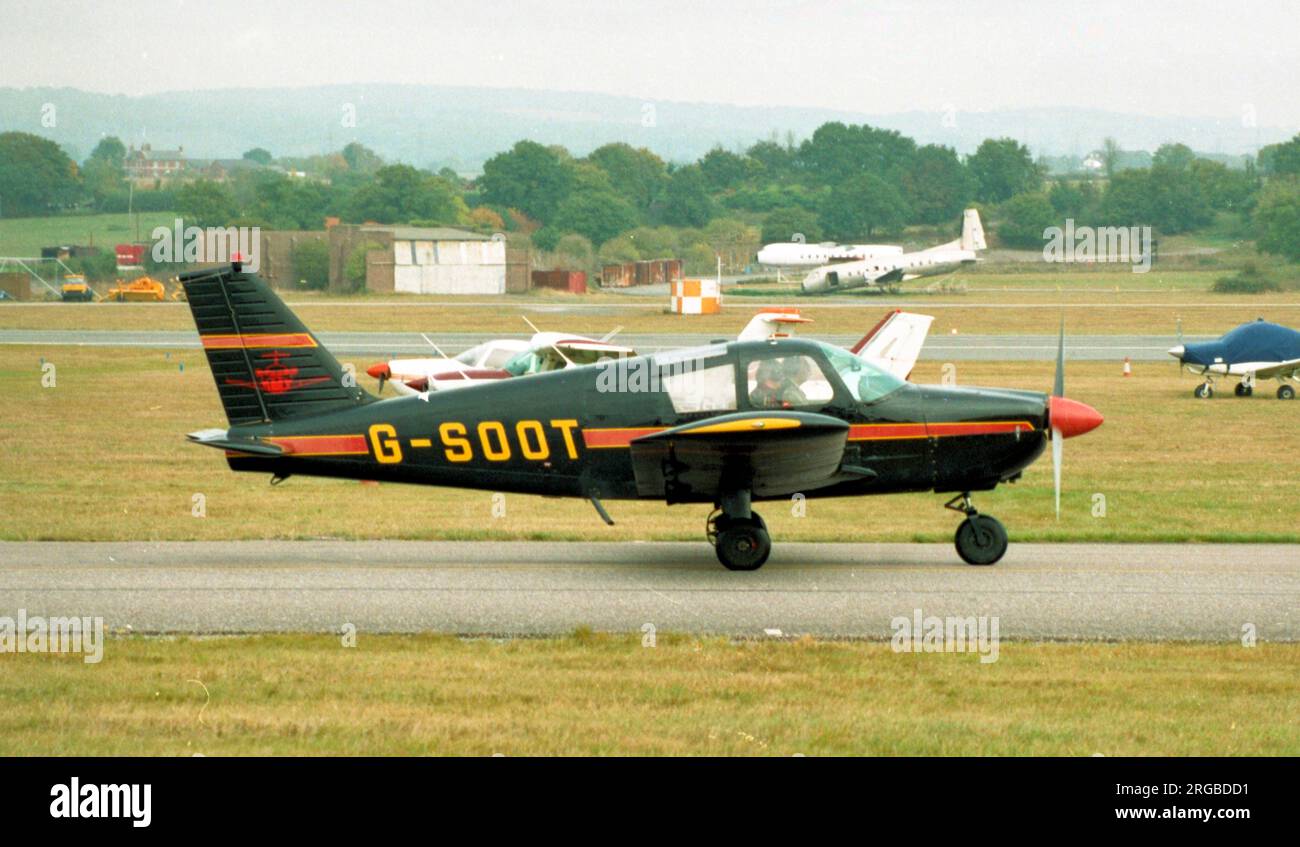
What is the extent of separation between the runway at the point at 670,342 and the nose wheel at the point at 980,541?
3190cm

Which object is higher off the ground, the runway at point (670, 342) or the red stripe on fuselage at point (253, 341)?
the red stripe on fuselage at point (253, 341)

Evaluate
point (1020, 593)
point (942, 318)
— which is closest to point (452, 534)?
point (1020, 593)

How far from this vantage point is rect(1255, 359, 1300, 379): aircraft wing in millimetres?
34969

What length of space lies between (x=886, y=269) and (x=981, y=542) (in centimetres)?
7871

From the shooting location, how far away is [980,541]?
1405 centimetres

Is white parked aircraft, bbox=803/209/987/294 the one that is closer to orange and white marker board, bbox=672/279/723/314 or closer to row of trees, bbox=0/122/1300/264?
orange and white marker board, bbox=672/279/723/314

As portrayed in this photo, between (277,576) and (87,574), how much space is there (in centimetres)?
162

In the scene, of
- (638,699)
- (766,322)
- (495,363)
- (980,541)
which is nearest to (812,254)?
(766,322)

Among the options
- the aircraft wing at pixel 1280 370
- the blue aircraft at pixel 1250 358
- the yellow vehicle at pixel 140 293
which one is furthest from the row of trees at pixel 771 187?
the aircraft wing at pixel 1280 370

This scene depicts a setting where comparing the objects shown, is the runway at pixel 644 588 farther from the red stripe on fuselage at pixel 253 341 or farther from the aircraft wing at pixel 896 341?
the aircraft wing at pixel 896 341

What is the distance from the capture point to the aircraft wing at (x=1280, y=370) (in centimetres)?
3497

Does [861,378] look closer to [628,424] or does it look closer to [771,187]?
[628,424]

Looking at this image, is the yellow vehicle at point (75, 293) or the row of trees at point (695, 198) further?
the row of trees at point (695, 198)
